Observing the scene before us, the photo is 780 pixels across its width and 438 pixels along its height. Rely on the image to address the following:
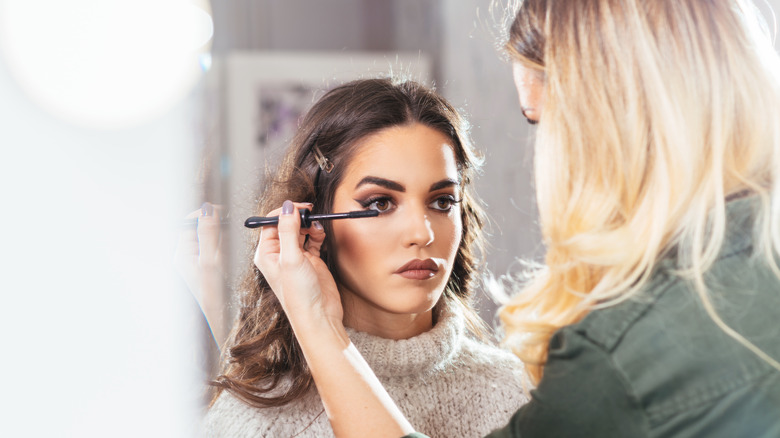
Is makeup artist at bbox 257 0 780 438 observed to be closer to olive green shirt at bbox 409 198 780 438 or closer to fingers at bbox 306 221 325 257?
olive green shirt at bbox 409 198 780 438

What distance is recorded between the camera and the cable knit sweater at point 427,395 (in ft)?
2.67

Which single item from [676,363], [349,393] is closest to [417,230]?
[349,393]

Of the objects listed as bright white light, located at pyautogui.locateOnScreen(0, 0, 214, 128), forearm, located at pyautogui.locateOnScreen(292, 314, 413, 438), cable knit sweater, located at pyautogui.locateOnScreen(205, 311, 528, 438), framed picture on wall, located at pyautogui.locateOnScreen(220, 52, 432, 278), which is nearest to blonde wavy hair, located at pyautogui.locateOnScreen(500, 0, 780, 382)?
forearm, located at pyautogui.locateOnScreen(292, 314, 413, 438)

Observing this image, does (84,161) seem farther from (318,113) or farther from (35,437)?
(318,113)

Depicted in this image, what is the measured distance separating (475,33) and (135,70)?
1.44 m

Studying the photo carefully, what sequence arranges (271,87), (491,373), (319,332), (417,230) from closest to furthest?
(319,332)
(417,230)
(491,373)
(271,87)

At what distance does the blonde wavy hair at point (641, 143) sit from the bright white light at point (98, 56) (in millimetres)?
Result: 350

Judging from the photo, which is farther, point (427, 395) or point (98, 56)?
point (427, 395)

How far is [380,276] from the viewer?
2.82ft

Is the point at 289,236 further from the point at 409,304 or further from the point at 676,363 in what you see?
the point at 676,363

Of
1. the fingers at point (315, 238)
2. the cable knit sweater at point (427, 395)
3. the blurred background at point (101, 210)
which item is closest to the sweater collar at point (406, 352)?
the cable knit sweater at point (427, 395)

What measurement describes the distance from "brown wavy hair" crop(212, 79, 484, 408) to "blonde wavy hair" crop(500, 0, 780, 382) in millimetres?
303

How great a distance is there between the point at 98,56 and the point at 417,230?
441 millimetres

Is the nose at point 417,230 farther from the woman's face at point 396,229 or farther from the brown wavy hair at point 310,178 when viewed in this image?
the brown wavy hair at point 310,178
